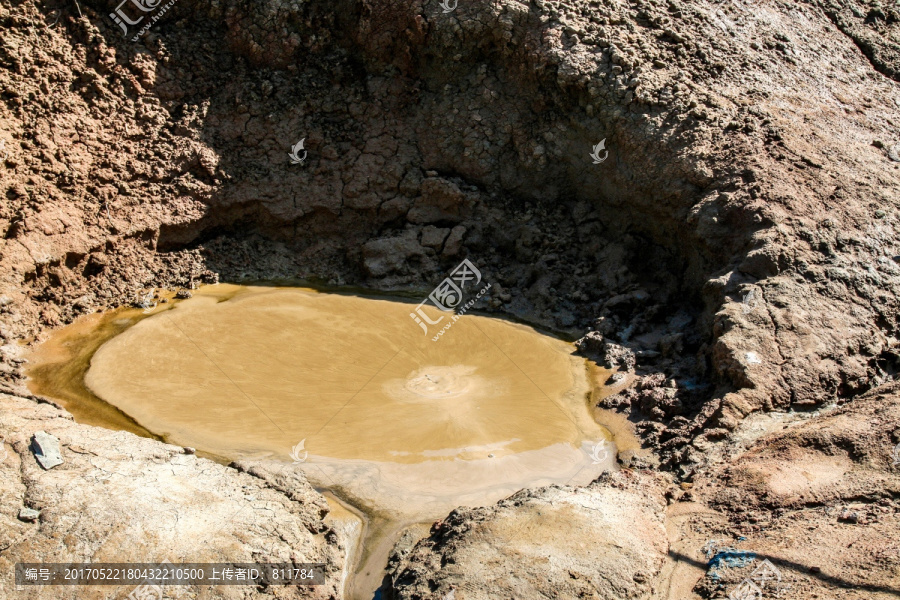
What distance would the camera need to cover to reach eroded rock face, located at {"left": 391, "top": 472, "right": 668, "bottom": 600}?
171 inches

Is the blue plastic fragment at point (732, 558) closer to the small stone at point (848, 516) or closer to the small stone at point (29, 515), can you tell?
the small stone at point (848, 516)

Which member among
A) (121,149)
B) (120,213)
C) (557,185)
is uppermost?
(557,185)

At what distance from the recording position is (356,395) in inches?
268

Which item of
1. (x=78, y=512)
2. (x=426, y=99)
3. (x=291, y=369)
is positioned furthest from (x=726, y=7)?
(x=78, y=512)

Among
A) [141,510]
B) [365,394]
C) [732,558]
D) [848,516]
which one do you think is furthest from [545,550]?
[365,394]

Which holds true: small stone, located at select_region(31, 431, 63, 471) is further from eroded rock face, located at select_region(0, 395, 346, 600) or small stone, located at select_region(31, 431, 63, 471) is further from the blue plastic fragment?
the blue plastic fragment

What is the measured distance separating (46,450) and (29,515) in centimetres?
62

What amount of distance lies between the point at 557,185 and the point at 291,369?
391 cm

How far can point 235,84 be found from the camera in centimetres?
927

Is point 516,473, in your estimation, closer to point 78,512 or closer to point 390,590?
point 390,590
